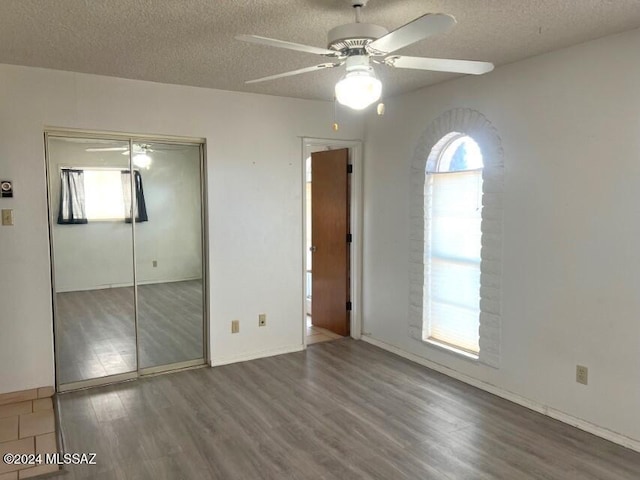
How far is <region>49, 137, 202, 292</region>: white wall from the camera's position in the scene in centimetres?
383

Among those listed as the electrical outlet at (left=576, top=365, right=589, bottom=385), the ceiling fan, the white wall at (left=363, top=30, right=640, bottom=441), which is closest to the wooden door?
the white wall at (left=363, top=30, right=640, bottom=441)

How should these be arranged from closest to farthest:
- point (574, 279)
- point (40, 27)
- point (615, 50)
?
point (40, 27)
point (615, 50)
point (574, 279)

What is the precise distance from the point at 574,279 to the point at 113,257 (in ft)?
12.0

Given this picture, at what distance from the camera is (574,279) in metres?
3.22

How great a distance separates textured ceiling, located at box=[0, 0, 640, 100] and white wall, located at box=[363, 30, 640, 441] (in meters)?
0.28

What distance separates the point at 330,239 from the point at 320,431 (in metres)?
2.71

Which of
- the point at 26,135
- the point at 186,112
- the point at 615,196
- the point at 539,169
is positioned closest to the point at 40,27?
the point at 26,135

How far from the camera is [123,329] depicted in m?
4.18

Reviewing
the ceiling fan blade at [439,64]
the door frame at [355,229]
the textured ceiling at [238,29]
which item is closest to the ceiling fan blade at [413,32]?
the ceiling fan blade at [439,64]

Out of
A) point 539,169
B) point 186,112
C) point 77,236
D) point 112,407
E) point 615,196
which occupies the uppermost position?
point 186,112

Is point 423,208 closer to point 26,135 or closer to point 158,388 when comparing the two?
point 158,388

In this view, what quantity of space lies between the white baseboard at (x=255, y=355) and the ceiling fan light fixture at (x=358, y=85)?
3101mm

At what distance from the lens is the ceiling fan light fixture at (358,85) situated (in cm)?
214

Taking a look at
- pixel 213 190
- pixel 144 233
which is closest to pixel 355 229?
pixel 213 190
